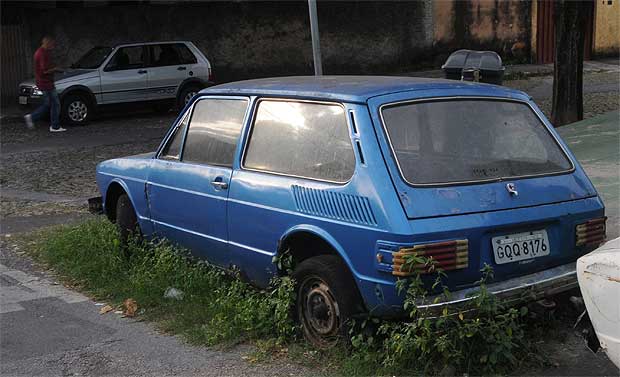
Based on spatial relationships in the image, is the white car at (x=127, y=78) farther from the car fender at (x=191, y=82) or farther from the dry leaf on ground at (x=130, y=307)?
the dry leaf on ground at (x=130, y=307)

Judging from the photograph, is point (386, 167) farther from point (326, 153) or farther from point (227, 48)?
point (227, 48)

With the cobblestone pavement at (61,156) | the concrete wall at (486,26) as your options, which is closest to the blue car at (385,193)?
the cobblestone pavement at (61,156)

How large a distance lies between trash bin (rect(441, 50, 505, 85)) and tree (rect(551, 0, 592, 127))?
4.01m

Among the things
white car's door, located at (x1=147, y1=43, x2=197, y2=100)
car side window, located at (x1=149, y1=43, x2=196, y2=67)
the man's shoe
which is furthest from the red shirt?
car side window, located at (x1=149, y1=43, x2=196, y2=67)

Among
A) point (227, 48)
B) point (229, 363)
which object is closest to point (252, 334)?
point (229, 363)

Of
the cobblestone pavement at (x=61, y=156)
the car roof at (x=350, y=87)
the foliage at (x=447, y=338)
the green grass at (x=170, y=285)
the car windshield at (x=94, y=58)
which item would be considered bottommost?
the cobblestone pavement at (x=61, y=156)

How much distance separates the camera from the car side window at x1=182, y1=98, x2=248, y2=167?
19.5 feet

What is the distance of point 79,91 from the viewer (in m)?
17.2

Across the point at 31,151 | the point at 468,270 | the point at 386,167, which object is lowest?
the point at 31,151

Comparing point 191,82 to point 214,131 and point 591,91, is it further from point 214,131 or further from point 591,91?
point 214,131

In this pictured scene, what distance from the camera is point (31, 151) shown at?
14.5 meters

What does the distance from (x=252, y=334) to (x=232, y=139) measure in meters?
1.38

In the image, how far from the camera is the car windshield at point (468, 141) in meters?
4.88

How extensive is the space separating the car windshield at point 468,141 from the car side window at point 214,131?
1.37m
